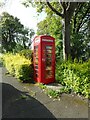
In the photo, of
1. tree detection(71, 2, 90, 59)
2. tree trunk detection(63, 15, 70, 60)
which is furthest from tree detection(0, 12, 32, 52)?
tree trunk detection(63, 15, 70, 60)

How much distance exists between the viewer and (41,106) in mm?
8094

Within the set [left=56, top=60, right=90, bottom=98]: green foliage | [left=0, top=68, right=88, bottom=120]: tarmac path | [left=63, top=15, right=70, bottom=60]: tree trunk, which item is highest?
[left=63, top=15, right=70, bottom=60]: tree trunk

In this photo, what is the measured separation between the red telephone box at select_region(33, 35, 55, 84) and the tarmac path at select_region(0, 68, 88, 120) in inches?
76.5

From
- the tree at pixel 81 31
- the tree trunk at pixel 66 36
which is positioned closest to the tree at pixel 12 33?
the tree at pixel 81 31

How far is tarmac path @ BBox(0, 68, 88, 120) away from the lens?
7.23m

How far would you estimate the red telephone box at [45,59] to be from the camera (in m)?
11.8

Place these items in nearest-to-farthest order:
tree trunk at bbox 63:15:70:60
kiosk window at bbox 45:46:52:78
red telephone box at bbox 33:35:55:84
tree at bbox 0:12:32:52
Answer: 1. red telephone box at bbox 33:35:55:84
2. kiosk window at bbox 45:46:52:78
3. tree trunk at bbox 63:15:70:60
4. tree at bbox 0:12:32:52

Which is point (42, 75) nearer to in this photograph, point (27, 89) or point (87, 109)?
point (27, 89)

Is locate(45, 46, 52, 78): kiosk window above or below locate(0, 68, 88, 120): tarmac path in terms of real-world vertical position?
above

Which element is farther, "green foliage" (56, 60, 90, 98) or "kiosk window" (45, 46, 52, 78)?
"kiosk window" (45, 46, 52, 78)

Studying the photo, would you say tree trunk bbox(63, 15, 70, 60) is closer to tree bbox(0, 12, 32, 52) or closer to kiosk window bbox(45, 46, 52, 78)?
kiosk window bbox(45, 46, 52, 78)

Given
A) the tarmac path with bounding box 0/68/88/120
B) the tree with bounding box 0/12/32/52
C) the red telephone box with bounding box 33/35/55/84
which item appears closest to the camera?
the tarmac path with bounding box 0/68/88/120

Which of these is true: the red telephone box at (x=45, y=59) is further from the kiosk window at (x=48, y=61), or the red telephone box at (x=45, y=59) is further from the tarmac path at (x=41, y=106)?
the tarmac path at (x=41, y=106)

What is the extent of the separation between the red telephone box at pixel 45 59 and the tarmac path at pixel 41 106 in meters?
1.94
